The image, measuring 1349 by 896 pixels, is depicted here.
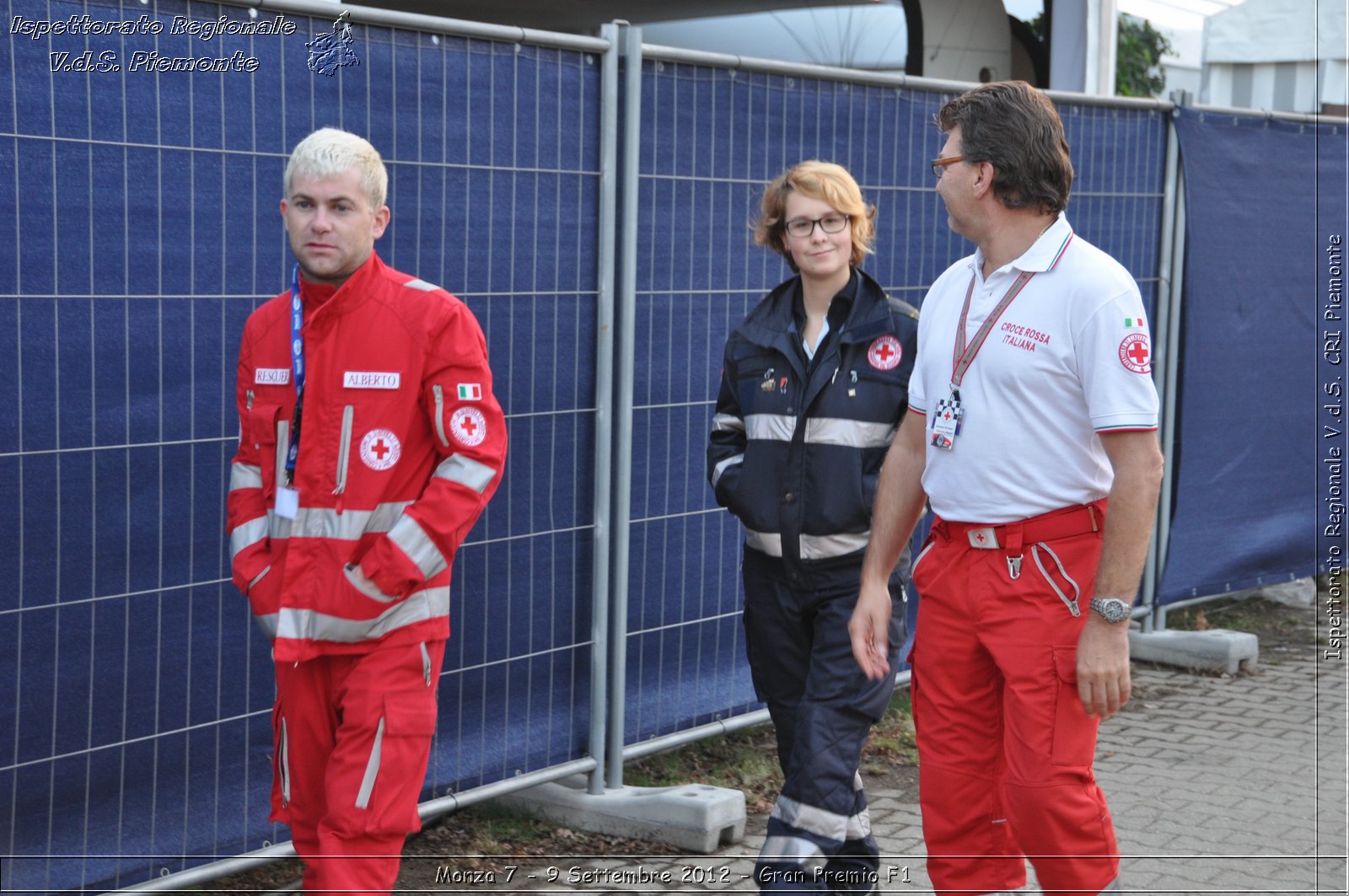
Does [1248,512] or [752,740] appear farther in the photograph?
[1248,512]

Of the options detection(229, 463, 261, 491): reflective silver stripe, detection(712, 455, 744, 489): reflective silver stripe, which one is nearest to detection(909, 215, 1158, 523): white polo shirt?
detection(712, 455, 744, 489): reflective silver stripe

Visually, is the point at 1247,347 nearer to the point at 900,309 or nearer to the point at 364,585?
the point at 900,309

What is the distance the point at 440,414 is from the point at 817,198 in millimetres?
1325

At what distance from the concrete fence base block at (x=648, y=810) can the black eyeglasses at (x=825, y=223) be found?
184 centimetres

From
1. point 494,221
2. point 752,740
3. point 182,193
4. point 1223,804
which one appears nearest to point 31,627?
point 182,193

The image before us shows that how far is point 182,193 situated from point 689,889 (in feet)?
8.05

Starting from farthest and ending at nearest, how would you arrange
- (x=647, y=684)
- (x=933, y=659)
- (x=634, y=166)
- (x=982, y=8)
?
(x=982, y=8) → (x=647, y=684) → (x=634, y=166) → (x=933, y=659)

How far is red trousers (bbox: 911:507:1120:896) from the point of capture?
11.0 feet

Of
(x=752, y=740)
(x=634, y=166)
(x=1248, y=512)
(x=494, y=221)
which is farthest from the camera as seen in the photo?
(x=1248, y=512)

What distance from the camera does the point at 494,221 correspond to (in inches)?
183

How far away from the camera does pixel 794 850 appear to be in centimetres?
412

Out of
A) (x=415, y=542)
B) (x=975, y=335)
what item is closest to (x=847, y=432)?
(x=975, y=335)

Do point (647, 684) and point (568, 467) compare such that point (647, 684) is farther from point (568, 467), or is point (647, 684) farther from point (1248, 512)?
point (1248, 512)

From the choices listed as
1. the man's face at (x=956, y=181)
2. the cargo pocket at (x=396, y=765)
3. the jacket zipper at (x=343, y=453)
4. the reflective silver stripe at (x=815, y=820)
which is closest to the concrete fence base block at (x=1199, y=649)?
the reflective silver stripe at (x=815, y=820)
